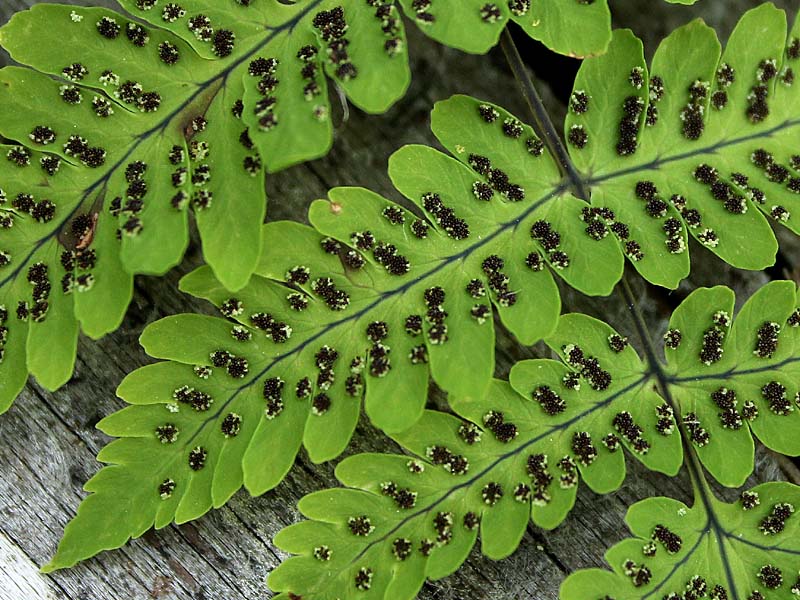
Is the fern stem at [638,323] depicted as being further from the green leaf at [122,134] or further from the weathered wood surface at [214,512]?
the green leaf at [122,134]

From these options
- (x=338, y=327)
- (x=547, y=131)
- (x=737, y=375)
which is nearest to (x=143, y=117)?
(x=338, y=327)

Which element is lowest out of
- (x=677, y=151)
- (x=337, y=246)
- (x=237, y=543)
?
(x=237, y=543)

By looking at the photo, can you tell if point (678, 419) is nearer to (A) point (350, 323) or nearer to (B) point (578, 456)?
(B) point (578, 456)

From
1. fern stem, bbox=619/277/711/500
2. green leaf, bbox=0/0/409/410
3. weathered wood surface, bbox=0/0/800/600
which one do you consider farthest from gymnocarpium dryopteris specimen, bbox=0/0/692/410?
fern stem, bbox=619/277/711/500

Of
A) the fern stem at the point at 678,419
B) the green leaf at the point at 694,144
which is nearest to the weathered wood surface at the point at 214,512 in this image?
the fern stem at the point at 678,419

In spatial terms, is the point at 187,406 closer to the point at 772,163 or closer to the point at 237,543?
the point at 237,543

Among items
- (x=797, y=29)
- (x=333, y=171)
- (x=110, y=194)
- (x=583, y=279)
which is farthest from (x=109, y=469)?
(x=797, y=29)
